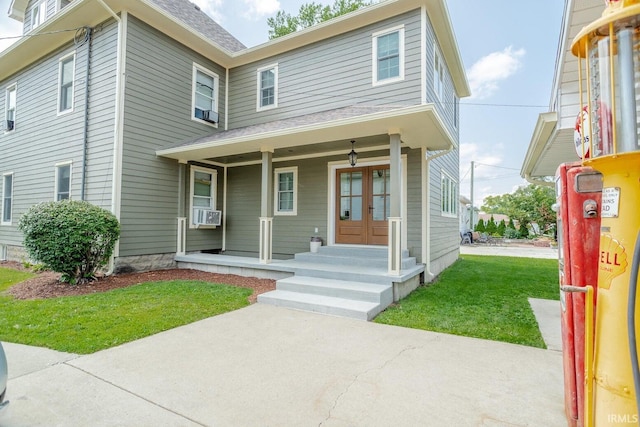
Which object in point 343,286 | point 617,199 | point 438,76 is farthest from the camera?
point 438,76

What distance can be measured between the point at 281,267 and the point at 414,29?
221 inches

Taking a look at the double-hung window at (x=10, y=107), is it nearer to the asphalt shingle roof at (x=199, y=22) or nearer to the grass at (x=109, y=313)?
the asphalt shingle roof at (x=199, y=22)

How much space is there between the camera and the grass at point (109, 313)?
3436 millimetres

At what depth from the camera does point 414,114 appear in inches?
192

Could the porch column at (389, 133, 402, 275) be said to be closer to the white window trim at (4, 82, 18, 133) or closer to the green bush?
the green bush

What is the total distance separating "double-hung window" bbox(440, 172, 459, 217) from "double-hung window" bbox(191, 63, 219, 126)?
260 inches

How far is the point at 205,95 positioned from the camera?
29.3 feet

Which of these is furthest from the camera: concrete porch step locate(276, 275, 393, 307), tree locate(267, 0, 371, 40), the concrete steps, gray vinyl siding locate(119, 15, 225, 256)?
tree locate(267, 0, 371, 40)

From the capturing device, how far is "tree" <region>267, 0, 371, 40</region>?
15.9m

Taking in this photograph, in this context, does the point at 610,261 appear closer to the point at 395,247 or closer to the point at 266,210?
the point at 395,247

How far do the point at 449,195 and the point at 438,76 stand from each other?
11.3 feet

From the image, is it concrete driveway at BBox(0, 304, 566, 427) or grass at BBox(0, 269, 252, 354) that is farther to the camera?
grass at BBox(0, 269, 252, 354)

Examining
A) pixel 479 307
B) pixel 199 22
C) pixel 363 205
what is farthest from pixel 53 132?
pixel 479 307

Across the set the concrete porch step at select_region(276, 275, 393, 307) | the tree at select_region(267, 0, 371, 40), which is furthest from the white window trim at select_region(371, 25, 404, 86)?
the tree at select_region(267, 0, 371, 40)
